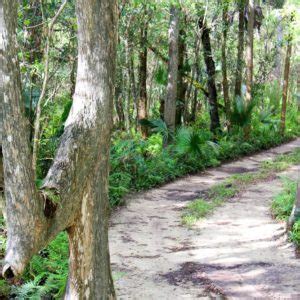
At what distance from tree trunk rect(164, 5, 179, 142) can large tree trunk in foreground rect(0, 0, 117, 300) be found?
10246 millimetres

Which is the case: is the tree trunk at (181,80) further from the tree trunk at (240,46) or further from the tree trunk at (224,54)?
the tree trunk at (240,46)

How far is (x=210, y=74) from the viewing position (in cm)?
1759

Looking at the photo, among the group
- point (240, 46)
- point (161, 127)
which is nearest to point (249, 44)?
point (240, 46)

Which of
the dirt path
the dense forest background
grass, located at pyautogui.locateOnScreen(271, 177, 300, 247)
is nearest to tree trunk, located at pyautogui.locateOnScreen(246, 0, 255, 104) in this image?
the dense forest background

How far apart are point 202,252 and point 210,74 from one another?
10.9 meters

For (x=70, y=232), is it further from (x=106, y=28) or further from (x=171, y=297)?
(x=171, y=297)

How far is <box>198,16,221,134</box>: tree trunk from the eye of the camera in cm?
1717

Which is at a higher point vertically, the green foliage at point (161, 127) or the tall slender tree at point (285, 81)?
the tall slender tree at point (285, 81)

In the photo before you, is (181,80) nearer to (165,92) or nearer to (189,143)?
(165,92)

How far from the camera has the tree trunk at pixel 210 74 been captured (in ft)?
56.3

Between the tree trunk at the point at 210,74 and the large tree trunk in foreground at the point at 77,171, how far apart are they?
1303 centimetres

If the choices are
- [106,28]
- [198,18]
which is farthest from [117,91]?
[106,28]

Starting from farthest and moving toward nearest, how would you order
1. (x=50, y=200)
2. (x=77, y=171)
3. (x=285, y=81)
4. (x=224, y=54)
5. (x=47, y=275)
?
1. (x=285, y=81)
2. (x=224, y=54)
3. (x=47, y=275)
4. (x=77, y=171)
5. (x=50, y=200)

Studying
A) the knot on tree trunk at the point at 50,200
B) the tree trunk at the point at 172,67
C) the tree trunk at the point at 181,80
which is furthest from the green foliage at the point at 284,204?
the tree trunk at the point at 181,80
